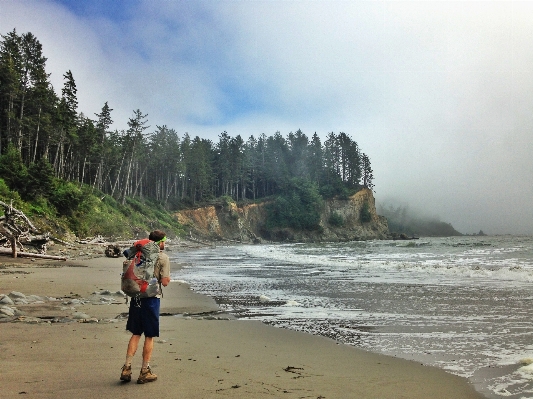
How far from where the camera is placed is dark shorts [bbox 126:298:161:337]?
3.92m

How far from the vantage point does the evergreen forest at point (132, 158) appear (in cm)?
3606

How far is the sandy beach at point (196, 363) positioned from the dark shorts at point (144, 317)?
1.58ft

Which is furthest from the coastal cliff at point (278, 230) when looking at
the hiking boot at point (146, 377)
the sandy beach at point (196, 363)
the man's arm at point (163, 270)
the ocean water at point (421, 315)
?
the hiking boot at point (146, 377)

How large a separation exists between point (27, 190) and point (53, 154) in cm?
2518

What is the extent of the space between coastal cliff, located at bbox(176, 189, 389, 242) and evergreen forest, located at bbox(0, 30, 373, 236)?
3451 mm

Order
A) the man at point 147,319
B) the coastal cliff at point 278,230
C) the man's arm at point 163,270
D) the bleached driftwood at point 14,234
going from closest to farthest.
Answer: the man at point 147,319 → the man's arm at point 163,270 → the bleached driftwood at point 14,234 → the coastal cliff at point 278,230

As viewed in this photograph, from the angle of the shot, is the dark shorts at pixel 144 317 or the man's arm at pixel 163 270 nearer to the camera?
the dark shorts at pixel 144 317

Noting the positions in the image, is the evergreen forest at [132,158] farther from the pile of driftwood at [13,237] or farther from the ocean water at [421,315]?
the ocean water at [421,315]

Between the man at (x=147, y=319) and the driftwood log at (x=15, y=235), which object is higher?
the driftwood log at (x=15, y=235)

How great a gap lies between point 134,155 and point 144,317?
61.4m

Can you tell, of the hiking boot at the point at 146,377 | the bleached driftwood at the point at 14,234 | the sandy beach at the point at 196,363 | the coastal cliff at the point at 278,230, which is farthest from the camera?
the coastal cliff at the point at 278,230

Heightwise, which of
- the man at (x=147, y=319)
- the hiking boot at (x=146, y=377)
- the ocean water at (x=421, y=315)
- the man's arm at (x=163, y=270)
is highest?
the man's arm at (x=163, y=270)

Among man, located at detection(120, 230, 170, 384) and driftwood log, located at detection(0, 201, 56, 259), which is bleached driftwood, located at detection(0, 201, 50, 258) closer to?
driftwood log, located at detection(0, 201, 56, 259)

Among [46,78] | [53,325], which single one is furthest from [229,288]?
[46,78]
